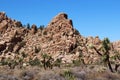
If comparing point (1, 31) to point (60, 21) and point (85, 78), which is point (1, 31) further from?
point (85, 78)

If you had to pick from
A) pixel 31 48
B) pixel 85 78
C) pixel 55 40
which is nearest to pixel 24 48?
pixel 31 48

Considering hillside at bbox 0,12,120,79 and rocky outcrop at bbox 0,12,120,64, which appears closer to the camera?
hillside at bbox 0,12,120,79

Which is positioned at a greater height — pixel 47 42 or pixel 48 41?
pixel 48 41

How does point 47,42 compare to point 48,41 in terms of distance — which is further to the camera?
point 48,41

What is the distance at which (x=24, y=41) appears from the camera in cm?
11944

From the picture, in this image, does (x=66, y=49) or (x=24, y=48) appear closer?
(x=66, y=49)

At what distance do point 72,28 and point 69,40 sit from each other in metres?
9.87

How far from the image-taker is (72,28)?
390 feet

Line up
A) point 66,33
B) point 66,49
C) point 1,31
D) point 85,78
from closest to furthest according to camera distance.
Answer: point 85,78 → point 66,49 → point 66,33 → point 1,31

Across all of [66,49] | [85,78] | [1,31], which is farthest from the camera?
[1,31]

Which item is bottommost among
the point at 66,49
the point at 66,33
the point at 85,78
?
the point at 85,78

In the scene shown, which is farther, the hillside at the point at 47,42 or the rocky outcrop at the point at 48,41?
the rocky outcrop at the point at 48,41

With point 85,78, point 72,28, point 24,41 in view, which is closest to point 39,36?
point 24,41

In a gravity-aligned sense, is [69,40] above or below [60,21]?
below
